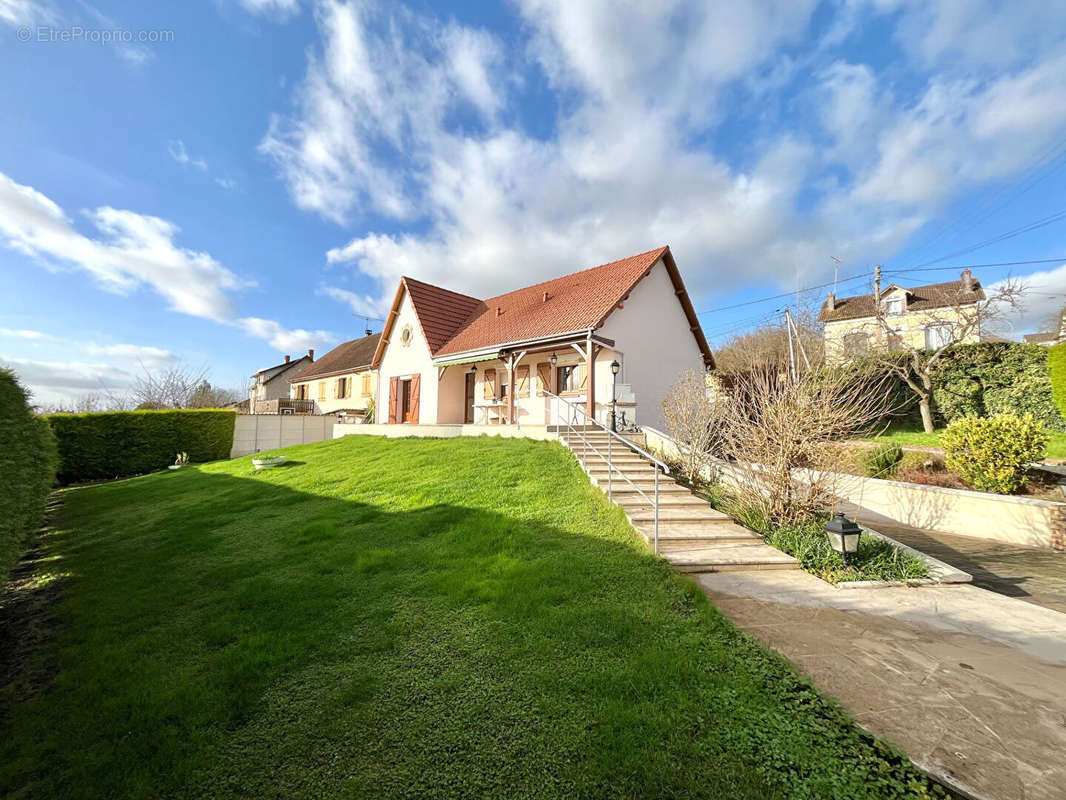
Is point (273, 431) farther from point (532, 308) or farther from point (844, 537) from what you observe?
point (844, 537)

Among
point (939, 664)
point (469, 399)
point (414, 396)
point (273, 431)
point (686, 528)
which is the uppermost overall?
point (414, 396)

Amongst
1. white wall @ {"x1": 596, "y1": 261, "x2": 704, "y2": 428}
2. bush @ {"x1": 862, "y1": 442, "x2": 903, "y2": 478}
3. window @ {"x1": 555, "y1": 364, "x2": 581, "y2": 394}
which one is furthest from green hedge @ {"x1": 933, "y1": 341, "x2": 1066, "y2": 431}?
window @ {"x1": 555, "y1": 364, "x2": 581, "y2": 394}

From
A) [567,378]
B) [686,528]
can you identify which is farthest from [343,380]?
[686,528]

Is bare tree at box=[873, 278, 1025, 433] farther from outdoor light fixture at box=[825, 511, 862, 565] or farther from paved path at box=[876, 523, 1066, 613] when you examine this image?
outdoor light fixture at box=[825, 511, 862, 565]

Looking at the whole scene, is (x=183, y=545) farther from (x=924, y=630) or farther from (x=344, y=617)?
(x=924, y=630)

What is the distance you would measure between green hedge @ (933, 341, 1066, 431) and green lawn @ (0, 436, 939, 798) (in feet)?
54.4

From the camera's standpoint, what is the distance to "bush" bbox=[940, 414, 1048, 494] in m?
8.13

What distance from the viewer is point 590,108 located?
1180 cm

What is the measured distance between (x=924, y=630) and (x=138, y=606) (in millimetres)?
8267

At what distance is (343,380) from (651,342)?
24484 mm

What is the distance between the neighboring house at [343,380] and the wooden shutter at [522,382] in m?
12.8

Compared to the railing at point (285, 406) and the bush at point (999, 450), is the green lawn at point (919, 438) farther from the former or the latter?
the railing at point (285, 406)

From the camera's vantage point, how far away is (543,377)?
16.4 m

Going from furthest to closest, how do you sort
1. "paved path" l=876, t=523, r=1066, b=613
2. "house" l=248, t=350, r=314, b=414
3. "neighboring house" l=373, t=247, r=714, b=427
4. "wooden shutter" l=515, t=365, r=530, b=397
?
"house" l=248, t=350, r=314, b=414 → "wooden shutter" l=515, t=365, r=530, b=397 → "neighboring house" l=373, t=247, r=714, b=427 → "paved path" l=876, t=523, r=1066, b=613
